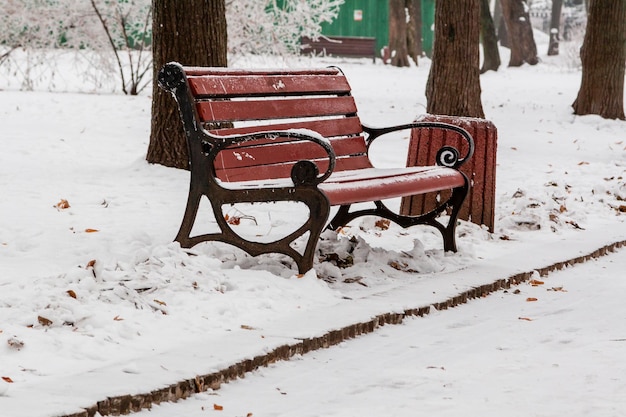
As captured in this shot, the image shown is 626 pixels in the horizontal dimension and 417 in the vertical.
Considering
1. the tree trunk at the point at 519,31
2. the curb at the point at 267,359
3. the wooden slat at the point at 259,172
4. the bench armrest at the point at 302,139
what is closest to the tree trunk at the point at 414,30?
the tree trunk at the point at 519,31

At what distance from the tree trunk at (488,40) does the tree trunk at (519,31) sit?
1.51 m

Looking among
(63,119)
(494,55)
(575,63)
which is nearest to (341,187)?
(63,119)

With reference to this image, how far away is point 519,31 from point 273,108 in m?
25.1

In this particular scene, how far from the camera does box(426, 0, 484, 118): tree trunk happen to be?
37.7ft

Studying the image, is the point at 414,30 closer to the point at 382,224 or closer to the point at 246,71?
the point at 382,224

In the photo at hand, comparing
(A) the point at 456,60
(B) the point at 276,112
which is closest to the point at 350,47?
(A) the point at 456,60

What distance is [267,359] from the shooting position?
13.7ft

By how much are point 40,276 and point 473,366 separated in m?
2.23

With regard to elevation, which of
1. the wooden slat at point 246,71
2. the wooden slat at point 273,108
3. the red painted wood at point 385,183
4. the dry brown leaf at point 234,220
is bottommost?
the dry brown leaf at point 234,220

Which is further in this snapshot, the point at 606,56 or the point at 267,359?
the point at 606,56

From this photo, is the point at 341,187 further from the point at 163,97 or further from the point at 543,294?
the point at 163,97

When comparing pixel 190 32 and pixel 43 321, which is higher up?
pixel 190 32

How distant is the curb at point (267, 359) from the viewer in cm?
353

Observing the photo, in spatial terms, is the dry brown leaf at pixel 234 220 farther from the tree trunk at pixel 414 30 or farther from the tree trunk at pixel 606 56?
the tree trunk at pixel 414 30
